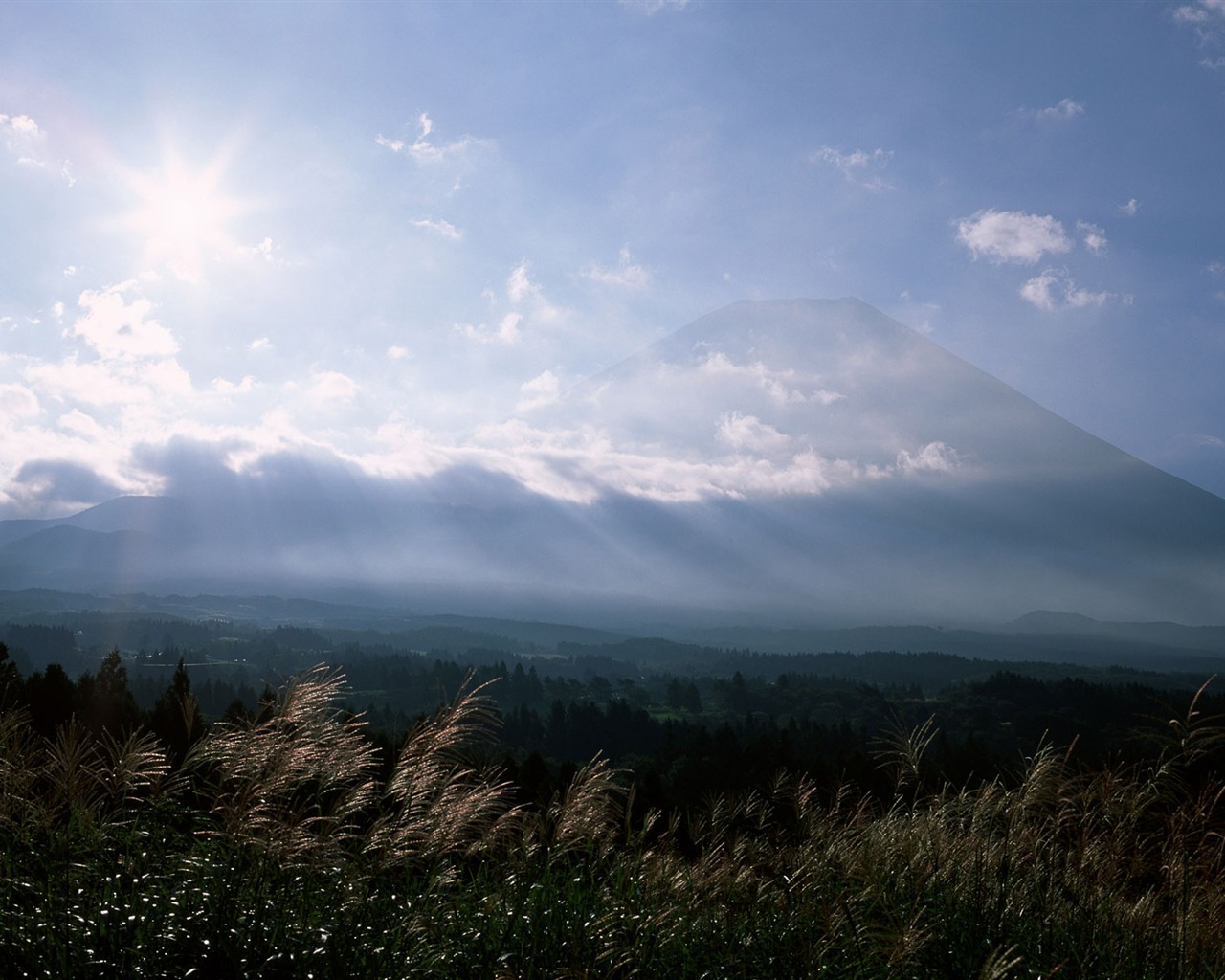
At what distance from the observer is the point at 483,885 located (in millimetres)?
6492

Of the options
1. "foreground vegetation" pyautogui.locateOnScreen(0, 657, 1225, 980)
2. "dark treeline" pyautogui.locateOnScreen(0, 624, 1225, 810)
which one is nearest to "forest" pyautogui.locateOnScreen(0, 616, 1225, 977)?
"foreground vegetation" pyautogui.locateOnScreen(0, 657, 1225, 980)

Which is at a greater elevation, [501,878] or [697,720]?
[501,878]

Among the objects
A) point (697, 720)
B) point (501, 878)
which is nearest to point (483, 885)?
point (501, 878)

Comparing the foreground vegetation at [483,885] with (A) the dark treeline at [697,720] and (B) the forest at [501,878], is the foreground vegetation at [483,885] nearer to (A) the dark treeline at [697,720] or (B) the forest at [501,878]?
(B) the forest at [501,878]

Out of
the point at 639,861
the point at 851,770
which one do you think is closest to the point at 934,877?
the point at 639,861

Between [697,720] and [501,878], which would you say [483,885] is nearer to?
[501,878]

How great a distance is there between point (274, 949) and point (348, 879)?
0.89m

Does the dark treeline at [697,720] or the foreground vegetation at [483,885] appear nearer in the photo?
the foreground vegetation at [483,885]

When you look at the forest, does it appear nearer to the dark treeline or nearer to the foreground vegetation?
the foreground vegetation

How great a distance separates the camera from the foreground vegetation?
4.65 meters

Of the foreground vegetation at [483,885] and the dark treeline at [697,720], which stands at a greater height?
the foreground vegetation at [483,885]

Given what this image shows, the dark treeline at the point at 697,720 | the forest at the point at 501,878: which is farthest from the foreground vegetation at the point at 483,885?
the dark treeline at the point at 697,720

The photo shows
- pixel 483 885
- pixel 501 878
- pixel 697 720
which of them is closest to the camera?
pixel 483 885

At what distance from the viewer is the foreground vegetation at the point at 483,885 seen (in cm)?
465
